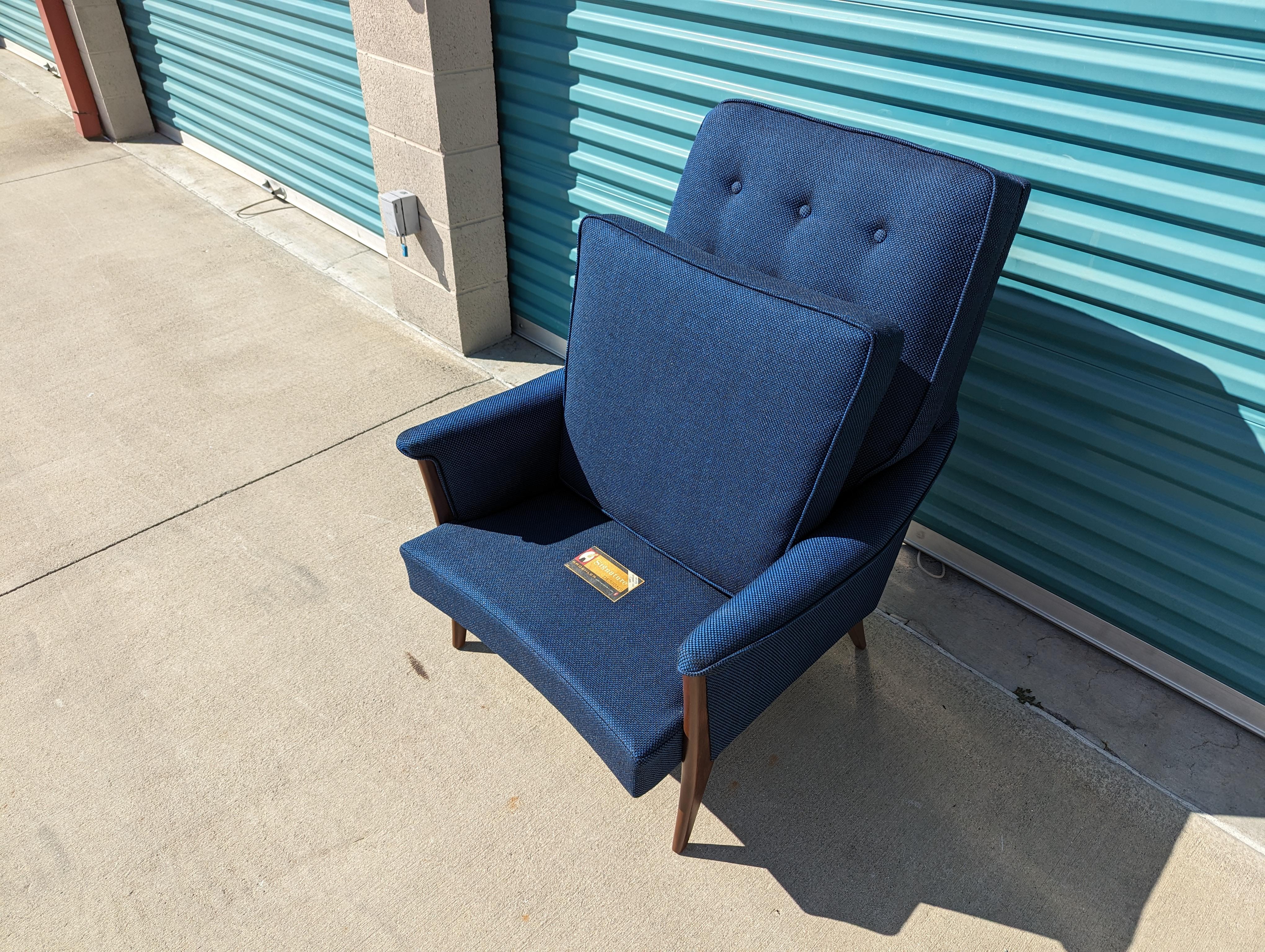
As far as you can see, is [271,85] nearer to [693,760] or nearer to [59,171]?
[59,171]

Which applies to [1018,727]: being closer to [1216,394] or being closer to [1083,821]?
[1083,821]

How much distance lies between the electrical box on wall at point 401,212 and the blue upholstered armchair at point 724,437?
1.48 meters

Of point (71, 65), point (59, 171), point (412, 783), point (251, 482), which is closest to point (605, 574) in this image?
point (412, 783)

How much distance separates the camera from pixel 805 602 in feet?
5.26

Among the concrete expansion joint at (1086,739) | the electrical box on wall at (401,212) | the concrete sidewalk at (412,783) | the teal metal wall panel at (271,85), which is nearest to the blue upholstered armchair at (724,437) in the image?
the concrete sidewalk at (412,783)

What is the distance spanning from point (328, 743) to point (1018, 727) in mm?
1682

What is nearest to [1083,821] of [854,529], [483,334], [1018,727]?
[1018,727]

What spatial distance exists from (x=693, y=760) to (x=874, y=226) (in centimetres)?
113

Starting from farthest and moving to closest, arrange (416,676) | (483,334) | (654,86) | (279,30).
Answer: (279,30) < (483,334) < (654,86) < (416,676)

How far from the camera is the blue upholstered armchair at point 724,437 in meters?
1.62

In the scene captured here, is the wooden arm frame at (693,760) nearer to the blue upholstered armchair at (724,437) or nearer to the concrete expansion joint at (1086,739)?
the blue upholstered armchair at (724,437)

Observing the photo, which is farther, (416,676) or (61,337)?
(61,337)

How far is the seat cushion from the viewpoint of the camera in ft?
5.39

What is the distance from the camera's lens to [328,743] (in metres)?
2.08
